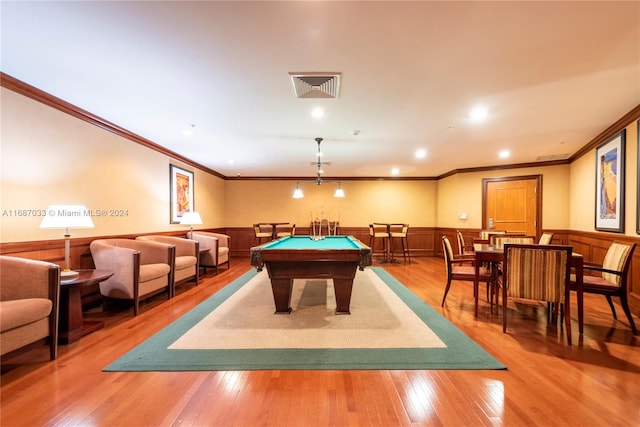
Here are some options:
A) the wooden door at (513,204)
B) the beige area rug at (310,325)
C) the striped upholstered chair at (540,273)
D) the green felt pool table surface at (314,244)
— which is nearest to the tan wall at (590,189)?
the wooden door at (513,204)

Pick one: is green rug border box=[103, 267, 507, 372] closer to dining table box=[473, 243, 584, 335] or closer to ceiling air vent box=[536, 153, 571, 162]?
dining table box=[473, 243, 584, 335]

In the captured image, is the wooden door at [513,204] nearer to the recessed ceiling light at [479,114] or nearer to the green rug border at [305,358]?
the recessed ceiling light at [479,114]

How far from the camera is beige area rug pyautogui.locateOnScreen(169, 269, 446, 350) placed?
2.52m

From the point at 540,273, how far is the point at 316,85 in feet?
9.30

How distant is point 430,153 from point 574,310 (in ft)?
10.9

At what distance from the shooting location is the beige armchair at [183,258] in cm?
425

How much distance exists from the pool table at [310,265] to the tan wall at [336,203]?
520 centimetres

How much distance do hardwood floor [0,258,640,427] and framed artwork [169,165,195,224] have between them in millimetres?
3274

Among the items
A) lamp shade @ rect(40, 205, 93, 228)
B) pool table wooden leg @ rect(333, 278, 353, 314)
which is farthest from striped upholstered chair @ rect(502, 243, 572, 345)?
lamp shade @ rect(40, 205, 93, 228)

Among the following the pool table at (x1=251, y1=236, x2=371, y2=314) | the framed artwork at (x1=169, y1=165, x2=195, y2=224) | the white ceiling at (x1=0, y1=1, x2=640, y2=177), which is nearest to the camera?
the white ceiling at (x1=0, y1=1, x2=640, y2=177)

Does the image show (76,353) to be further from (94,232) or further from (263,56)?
(263,56)

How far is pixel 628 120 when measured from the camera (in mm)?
3488

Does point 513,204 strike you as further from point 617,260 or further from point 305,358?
point 305,358

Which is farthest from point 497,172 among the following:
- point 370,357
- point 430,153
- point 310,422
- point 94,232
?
point 94,232
